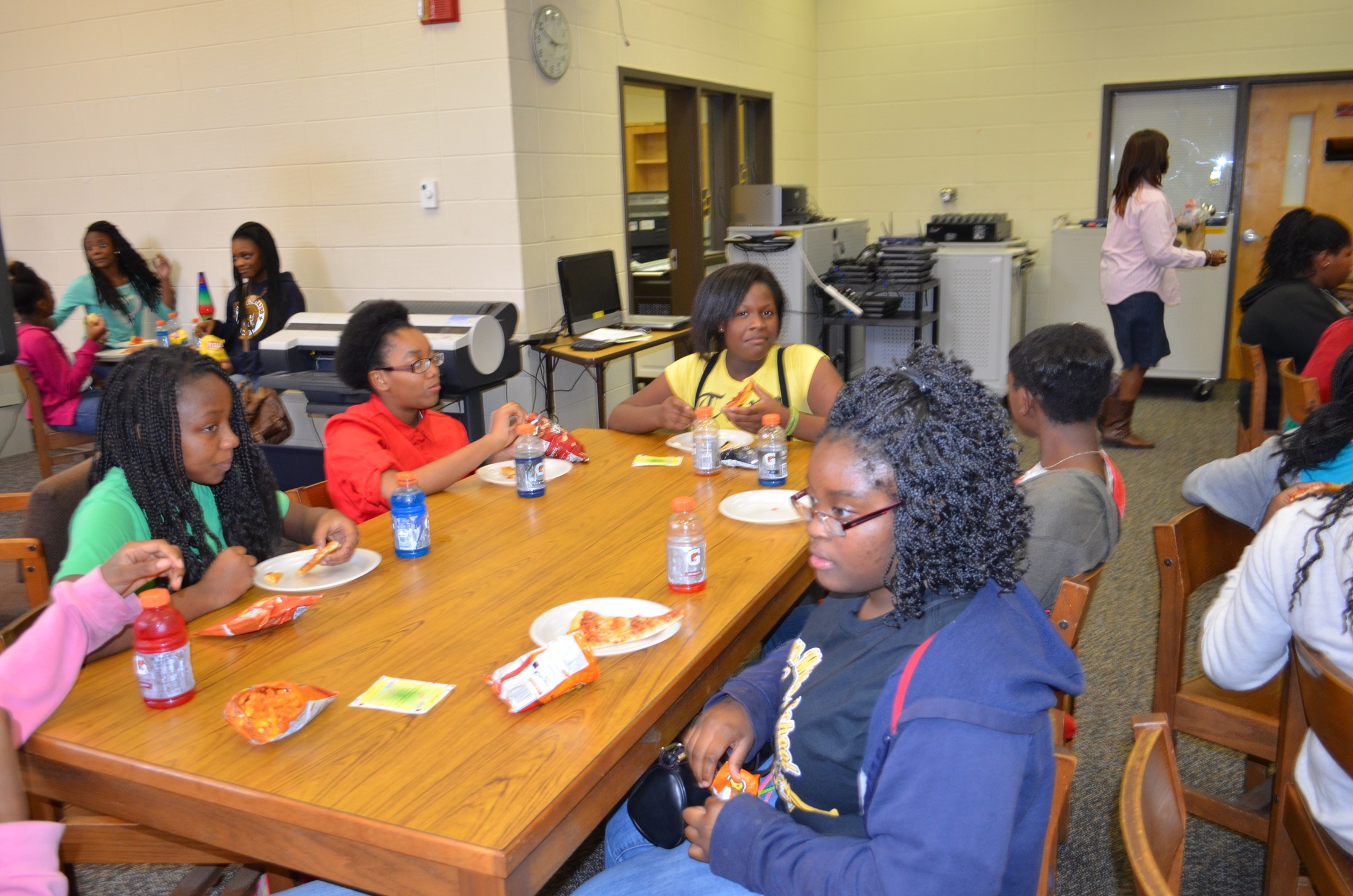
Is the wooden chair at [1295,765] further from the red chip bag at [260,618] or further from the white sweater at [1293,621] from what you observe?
the red chip bag at [260,618]

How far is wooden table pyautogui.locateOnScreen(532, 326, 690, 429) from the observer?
437 cm

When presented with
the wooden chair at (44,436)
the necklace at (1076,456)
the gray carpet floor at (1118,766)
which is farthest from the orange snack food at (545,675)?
the wooden chair at (44,436)

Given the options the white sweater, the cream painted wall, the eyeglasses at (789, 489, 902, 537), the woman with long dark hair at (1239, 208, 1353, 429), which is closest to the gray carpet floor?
the white sweater

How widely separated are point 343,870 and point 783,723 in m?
0.56

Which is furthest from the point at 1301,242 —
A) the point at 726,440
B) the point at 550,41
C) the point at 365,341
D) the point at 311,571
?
the point at 311,571

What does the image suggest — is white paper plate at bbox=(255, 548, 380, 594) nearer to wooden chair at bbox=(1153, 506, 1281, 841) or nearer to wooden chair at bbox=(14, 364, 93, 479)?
wooden chair at bbox=(1153, 506, 1281, 841)

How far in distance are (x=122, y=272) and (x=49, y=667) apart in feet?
15.7

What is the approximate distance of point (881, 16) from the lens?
7.39 meters

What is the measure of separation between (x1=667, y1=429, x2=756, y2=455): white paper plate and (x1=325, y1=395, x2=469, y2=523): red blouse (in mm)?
695

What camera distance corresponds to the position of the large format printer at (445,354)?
3.96 meters

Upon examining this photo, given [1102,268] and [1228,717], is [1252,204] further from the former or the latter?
[1228,717]

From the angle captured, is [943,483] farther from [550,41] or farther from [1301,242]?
[550,41]

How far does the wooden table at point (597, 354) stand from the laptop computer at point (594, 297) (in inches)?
4.2

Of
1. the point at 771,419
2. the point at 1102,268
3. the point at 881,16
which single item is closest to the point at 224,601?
the point at 771,419
